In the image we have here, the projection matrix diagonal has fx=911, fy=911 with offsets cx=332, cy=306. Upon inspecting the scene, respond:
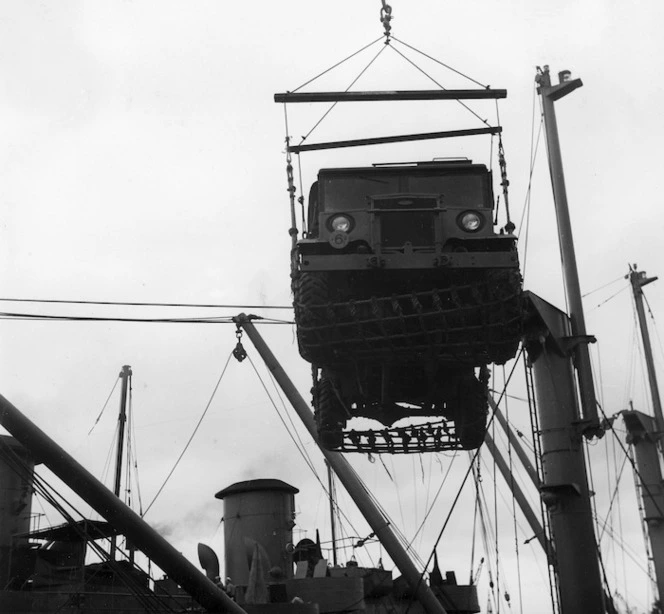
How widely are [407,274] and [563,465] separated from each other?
10.3ft

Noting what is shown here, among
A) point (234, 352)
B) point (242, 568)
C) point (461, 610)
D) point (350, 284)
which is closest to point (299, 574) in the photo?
point (242, 568)

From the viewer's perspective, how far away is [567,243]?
39.8ft

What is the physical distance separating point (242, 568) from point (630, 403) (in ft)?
44.7

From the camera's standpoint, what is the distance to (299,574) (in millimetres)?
21062

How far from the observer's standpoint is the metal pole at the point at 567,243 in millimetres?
11008

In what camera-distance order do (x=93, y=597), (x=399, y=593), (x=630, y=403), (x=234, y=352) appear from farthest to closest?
1. (x=630, y=403)
2. (x=399, y=593)
3. (x=93, y=597)
4. (x=234, y=352)

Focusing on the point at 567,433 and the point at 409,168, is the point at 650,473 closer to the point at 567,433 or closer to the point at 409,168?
the point at 567,433

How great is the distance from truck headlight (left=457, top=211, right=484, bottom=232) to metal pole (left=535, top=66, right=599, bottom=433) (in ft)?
7.43

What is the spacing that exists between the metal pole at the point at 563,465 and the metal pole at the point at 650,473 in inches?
647

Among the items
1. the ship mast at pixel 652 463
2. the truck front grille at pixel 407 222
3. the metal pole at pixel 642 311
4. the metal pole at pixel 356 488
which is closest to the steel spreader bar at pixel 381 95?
the truck front grille at pixel 407 222

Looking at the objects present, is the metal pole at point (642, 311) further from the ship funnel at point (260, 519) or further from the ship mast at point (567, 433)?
the ship mast at point (567, 433)

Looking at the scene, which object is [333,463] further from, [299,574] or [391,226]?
[391,226]

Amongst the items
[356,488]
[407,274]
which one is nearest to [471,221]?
[407,274]

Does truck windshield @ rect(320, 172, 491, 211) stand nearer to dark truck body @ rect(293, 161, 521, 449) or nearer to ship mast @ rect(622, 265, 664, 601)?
dark truck body @ rect(293, 161, 521, 449)
